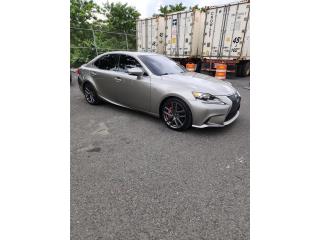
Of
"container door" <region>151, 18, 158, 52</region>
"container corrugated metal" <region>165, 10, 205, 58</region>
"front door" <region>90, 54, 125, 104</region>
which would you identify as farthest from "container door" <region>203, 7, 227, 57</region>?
"front door" <region>90, 54, 125, 104</region>

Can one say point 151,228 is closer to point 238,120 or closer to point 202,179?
point 202,179

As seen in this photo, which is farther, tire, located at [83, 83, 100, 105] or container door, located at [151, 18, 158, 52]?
container door, located at [151, 18, 158, 52]

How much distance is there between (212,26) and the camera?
10094 millimetres

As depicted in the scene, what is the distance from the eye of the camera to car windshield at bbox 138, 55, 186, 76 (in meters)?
4.14

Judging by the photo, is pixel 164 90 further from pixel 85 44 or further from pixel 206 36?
pixel 85 44

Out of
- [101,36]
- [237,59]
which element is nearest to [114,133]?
[237,59]

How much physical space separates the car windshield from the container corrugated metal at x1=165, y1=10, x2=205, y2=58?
7.25 metres

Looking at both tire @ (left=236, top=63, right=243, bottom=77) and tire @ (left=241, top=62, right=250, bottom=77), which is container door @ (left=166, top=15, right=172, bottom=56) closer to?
tire @ (left=236, top=63, right=243, bottom=77)

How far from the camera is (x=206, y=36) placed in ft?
34.5

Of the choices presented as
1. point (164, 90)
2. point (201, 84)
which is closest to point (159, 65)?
point (164, 90)

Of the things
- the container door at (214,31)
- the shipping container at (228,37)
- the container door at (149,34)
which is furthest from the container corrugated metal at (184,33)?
the container door at (149,34)

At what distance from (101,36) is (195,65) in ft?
25.0

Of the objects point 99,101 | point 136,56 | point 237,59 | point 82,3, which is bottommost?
point 99,101
